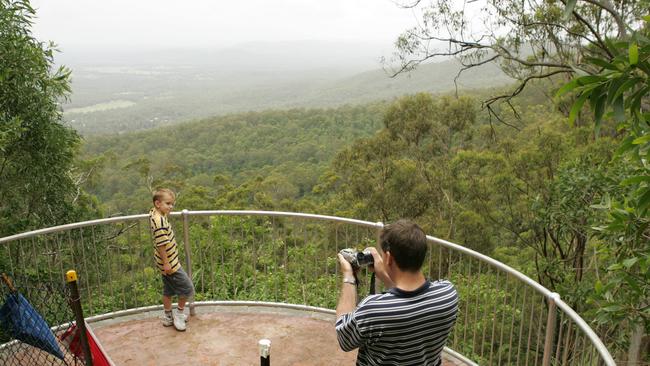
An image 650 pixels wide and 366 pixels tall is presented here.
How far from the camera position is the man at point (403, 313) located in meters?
2.07

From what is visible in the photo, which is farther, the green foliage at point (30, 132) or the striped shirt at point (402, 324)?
the green foliage at point (30, 132)

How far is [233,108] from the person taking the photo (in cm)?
12256

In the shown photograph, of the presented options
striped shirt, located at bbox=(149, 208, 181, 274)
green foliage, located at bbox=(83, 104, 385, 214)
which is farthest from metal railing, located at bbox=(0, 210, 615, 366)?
green foliage, located at bbox=(83, 104, 385, 214)

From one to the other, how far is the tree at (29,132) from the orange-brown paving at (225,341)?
8.60ft

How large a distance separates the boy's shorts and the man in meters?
2.37

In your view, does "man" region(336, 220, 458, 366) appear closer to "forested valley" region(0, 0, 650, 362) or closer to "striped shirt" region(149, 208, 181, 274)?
"forested valley" region(0, 0, 650, 362)

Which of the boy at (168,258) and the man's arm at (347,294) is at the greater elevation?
the man's arm at (347,294)

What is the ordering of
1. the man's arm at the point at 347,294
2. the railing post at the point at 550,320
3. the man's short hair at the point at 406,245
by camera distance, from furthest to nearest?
the railing post at the point at 550,320 → the man's arm at the point at 347,294 → the man's short hair at the point at 406,245

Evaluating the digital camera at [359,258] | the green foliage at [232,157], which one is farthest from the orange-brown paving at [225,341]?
the green foliage at [232,157]

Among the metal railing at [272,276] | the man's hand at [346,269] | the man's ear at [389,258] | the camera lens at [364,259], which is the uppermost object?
the man's ear at [389,258]

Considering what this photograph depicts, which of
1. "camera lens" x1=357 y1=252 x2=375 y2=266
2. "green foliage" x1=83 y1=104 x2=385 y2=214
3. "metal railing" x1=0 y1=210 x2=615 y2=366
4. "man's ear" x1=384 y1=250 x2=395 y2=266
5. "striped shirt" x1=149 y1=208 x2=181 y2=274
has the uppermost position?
"man's ear" x1=384 y1=250 x2=395 y2=266

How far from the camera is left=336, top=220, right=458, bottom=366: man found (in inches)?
81.6

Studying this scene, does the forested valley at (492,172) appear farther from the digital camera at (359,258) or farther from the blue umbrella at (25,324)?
the blue umbrella at (25,324)

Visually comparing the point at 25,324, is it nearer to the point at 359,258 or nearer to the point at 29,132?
the point at 359,258
